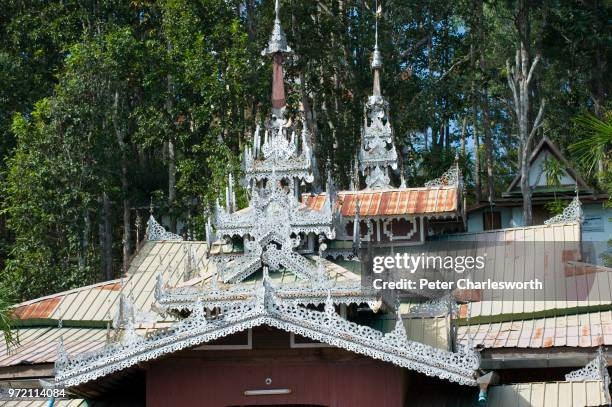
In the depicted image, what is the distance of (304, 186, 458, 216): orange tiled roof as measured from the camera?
29875 mm

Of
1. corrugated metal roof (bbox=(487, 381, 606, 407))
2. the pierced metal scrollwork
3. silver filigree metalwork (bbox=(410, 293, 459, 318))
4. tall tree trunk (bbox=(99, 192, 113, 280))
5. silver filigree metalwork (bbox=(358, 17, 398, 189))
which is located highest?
silver filigree metalwork (bbox=(358, 17, 398, 189))

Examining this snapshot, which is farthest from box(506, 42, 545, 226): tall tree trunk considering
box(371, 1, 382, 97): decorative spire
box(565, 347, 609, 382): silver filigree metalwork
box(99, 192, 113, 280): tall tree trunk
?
box(565, 347, 609, 382): silver filigree metalwork

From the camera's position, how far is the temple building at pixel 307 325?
67.8 ft

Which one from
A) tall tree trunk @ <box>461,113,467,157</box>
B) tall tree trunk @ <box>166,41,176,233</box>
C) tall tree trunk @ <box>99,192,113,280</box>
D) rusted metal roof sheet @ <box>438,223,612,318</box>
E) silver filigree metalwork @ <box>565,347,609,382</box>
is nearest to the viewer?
silver filigree metalwork @ <box>565,347,609,382</box>

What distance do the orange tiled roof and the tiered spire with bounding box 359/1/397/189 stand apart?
310cm

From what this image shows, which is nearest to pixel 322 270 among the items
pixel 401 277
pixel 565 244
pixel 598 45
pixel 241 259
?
pixel 241 259

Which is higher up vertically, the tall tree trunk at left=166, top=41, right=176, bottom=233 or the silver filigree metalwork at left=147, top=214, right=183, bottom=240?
the tall tree trunk at left=166, top=41, right=176, bottom=233

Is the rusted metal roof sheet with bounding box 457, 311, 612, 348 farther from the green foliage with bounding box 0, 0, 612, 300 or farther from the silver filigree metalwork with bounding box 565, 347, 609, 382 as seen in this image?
the green foliage with bounding box 0, 0, 612, 300

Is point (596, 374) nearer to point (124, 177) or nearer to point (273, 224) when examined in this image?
point (273, 224)

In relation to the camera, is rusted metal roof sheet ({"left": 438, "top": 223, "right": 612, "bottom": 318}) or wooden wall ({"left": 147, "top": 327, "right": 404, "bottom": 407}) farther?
rusted metal roof sheet ({"left": 438, "top": 223, "right": 612, "bottom": 318})

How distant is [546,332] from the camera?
85.4ft

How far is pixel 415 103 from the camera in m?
40.5

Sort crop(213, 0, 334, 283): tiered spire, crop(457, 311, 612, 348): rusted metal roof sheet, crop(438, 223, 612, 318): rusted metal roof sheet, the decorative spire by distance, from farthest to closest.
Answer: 1. the decorative spire
2. crop(438, 223, 612, 318): rusted metal roof sheet
3. crop(457, 311, 612, 348): rusted metal roof sheet
4. crop(213, 0, 334, 283): tiered spire

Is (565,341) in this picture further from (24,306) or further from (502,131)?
(502,131)
